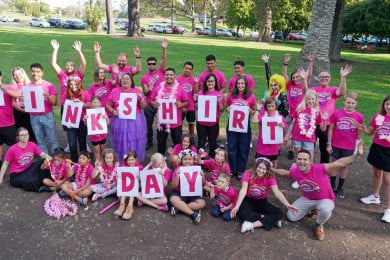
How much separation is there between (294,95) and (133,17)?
102 ft

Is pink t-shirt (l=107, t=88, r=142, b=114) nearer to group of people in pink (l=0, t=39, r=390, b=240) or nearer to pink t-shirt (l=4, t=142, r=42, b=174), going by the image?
group of people in pink (l=0, t=39, r=390, b=240)

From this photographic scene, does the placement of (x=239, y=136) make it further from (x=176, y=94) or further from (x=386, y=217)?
(x=386, y=217)

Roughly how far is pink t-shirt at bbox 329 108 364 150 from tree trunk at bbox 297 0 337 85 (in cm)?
727

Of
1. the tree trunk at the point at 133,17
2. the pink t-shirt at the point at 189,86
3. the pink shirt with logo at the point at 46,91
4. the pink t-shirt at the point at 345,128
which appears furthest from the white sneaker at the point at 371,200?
the tree trunk at the point at 133,17

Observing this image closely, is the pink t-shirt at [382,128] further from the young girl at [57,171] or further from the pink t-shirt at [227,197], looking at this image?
the young girl at [57,171]

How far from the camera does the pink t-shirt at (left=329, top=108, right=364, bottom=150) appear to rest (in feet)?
18.6

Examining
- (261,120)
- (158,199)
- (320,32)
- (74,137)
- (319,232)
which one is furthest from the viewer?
(320,32)

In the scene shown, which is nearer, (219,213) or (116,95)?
(219,213)

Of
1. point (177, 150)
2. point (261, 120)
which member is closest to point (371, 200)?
point (261, 120)

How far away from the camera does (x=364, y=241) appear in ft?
15.7

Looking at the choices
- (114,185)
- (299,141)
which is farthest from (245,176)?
(114,185)

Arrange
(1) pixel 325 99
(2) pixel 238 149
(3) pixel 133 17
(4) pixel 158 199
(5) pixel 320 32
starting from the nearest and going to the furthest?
(4) pixel 158 199 < (1) pixel 325 99 < (2) pixel 238 149 < (5) pixel 320 32 < (3) pixel 133 17

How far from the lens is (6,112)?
660 centimetres

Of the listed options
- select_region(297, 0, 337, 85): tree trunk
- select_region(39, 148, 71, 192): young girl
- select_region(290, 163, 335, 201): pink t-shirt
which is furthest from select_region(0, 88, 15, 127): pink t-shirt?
select_region(297, 0, 337, 85): tree trunk
